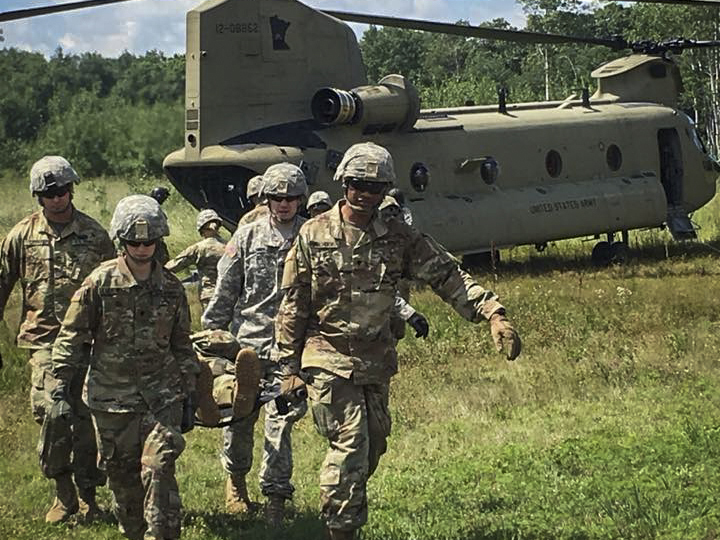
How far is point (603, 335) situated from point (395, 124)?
4992mm

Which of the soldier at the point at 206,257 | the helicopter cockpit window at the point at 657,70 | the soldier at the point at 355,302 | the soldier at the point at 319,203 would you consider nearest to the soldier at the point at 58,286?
the soldier at the point at 355,302

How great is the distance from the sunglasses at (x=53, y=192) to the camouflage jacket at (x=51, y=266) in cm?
21

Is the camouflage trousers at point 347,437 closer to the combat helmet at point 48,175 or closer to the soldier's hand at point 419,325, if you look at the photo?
the soldier's hand at point 419,325

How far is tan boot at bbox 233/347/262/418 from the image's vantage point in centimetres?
669

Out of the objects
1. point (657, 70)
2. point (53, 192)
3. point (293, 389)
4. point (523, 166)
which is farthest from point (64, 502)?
point (657, 70)

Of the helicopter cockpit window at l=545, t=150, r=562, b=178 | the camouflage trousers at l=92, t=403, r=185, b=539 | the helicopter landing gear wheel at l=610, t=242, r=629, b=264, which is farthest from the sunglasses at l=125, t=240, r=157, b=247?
the helicopter landing gear wheel at l=610, t=242, r=629, b=264

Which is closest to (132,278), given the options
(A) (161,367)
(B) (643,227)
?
(A) (161,367)

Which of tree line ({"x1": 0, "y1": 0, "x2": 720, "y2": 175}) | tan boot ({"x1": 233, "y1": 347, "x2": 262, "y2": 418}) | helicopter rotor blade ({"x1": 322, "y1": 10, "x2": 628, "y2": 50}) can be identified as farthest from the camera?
tree line ({"x1": 0, "y1": 0, "x2": 720, "y2": 175})

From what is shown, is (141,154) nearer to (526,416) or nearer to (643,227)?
(643,227)

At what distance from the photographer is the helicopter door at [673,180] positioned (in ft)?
69.7

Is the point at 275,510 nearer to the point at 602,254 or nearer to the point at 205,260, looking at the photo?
the point at 205,260

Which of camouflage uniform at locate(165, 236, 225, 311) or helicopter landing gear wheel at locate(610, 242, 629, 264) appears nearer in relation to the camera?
camouflage uniform at locate(165, 236, 225, 311)

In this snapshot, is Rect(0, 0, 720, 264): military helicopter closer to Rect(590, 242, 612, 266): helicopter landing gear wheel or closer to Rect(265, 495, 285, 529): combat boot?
Rect(590, 242, 612, 266): helicopter landing gear wheel

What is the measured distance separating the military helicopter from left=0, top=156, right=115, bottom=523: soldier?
4215 mm
